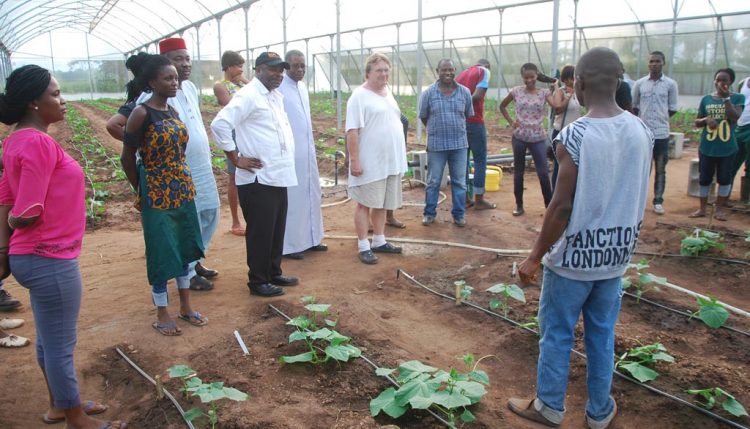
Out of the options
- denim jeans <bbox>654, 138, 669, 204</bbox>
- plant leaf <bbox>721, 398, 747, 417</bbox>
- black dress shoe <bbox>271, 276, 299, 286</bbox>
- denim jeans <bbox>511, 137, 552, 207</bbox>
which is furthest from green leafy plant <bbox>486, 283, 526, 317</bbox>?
denim jeans <bbox>654, 138, 669, 204</bbox>

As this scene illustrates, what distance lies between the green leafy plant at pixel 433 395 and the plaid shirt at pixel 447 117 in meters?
3.38

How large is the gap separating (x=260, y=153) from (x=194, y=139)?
47 cm

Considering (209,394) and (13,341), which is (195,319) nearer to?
(13,341)

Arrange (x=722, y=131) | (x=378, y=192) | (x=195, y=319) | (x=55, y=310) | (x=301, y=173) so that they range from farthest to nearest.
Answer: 1. (x=722, y=131)
2. (x=378, y=192)
3. (x=301, y=173)
4. (x=195, y=319)
5. (x=55, y=310)

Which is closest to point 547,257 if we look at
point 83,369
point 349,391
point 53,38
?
point 349,391

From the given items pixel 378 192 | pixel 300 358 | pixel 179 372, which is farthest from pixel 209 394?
pixel 378 192

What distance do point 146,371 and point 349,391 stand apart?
46.0 inches

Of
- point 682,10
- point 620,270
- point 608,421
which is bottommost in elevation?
point 608,421

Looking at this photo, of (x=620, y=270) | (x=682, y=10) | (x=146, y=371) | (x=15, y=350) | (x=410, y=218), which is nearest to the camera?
(x=620, y=270)

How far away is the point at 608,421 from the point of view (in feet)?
8.41

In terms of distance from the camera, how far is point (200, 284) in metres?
4.35

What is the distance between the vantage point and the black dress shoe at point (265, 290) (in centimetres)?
413

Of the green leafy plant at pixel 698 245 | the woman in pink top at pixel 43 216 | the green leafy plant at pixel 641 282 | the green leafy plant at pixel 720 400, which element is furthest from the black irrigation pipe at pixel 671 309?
the woman in pink top at pixel 43 216

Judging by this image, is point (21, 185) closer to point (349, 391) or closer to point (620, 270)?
point (349, 391)
